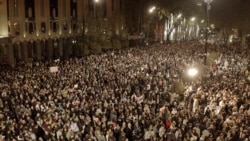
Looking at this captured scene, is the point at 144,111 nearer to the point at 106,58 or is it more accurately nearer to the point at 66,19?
the point at 106,58

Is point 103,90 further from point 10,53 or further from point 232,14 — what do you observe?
point 232,14

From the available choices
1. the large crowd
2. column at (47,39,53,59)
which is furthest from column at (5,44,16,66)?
the large crowd

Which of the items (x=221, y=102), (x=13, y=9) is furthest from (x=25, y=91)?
(x=13, y=9)

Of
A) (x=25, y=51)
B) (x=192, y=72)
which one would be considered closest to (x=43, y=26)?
(x=25, y=51)

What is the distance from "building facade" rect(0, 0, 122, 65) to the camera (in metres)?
41.9

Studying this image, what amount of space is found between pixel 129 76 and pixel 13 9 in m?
21.7

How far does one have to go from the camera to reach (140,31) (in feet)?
214

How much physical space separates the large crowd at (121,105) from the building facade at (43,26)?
1224 centimetres

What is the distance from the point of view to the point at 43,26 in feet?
160

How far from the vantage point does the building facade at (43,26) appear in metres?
41.9

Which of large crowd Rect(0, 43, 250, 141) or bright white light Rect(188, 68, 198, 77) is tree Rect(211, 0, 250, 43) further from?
bright white light Rect(188, 68, 198, 77)

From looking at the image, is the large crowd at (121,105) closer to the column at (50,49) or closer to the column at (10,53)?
the column at (10,53)

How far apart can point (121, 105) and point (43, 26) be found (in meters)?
31.6

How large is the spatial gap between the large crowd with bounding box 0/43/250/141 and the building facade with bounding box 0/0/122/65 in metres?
12.2
